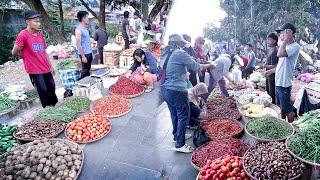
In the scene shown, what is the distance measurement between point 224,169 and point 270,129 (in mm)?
1069

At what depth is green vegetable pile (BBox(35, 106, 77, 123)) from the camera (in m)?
5.28

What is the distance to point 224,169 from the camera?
3.41 metres

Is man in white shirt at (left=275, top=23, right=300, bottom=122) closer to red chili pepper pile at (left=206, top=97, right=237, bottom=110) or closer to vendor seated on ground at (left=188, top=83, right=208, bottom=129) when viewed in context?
red chili pepper pile at (left=206, top=97, right=237, bottom=110)

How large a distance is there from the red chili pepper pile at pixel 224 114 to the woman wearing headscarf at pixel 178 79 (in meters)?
1.05

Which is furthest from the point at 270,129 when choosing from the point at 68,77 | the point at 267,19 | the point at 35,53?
the point at 267,19

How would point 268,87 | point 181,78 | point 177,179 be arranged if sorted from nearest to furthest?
point 177,179, point 181,78, point 268,87

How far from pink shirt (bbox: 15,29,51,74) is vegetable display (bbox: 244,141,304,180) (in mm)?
3980

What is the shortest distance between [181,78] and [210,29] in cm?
996

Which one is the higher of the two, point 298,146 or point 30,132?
point 298,146

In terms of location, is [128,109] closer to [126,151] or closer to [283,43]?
[126,151]

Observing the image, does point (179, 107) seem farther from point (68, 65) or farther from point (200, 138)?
point (68, 65)

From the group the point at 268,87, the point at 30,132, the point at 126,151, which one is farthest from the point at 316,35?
the point at 30,132

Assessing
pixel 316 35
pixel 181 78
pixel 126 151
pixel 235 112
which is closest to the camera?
pixel 181 78

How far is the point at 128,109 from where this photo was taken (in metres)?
5.86
